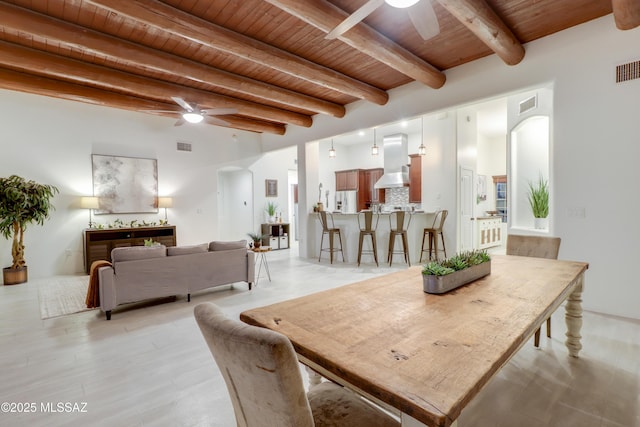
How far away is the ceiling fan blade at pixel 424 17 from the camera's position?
221 cm

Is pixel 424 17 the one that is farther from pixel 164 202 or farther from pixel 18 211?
pixel 18 211

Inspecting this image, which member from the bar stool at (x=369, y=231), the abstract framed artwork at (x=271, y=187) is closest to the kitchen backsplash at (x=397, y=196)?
the bar stool at (x=369, y=231)

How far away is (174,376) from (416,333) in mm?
1893

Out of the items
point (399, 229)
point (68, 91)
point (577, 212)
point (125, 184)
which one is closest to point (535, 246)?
point (577, 212)

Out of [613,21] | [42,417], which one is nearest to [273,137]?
[613,21]

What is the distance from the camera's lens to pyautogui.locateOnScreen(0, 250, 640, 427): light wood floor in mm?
1704

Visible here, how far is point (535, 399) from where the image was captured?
1.80 meters

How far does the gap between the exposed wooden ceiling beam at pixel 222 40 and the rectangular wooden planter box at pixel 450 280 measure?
316 cm

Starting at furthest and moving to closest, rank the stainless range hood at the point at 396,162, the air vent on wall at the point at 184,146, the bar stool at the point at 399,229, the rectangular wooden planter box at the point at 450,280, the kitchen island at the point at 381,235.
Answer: the stainless range hood at the point at 396,162 → the air vent on wall at the point at 184,146 → the kitchen island at the point at 381,235 → the bar stool at the point at 399,229 → the rectangular wooden planter box at the point at 450,280

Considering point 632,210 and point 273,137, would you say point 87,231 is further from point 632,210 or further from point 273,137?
point 632,210

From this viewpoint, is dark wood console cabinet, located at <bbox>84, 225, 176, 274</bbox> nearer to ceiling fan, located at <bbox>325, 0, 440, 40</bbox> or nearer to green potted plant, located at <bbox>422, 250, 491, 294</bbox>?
ceiling fan, located at <bbox>325, 0, 440, 40</bbox>

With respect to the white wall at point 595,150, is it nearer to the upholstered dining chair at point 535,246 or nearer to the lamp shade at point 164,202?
the upholstered dining chair at point 535,246

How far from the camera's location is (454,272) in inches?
62.4

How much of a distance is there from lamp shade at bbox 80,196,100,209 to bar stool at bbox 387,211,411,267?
18.3ft
